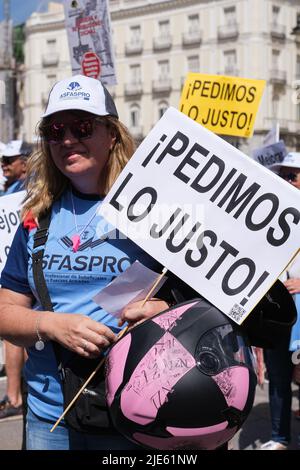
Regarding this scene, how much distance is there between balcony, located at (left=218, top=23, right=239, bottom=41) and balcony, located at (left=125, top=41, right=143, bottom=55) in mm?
6856

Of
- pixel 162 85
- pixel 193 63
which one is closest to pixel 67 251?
pixel 193 63

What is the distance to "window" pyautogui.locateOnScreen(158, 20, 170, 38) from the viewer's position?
56.6 m

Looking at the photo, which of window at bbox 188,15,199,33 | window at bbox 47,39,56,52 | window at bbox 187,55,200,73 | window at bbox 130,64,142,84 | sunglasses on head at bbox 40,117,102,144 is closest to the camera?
sunglasses on head at bbox 40,117,102,144

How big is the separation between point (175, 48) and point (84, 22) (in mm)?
49876

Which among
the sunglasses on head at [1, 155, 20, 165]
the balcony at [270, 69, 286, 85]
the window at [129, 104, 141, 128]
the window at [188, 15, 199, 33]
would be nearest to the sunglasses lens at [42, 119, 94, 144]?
the sunglasses on head at [1, 155, 20, 165]

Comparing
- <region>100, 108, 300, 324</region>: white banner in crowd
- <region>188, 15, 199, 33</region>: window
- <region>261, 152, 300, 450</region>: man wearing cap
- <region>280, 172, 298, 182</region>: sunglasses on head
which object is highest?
<region>100, 108, 300, 324</region>: white banner in crowd

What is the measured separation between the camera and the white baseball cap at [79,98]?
250 cm

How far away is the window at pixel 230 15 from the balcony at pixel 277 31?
103 inches

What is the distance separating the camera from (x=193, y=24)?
182 ft

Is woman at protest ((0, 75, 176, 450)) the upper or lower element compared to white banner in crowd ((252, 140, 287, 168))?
upper

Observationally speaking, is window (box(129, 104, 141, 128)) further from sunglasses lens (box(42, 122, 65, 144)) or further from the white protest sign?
the white protest sign

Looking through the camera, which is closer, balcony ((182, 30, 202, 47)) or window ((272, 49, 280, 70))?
window ((272, 49, 280, 70))

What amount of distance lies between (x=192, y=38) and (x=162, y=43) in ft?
8.50

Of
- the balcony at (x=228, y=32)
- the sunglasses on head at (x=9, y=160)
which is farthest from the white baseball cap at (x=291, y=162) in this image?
the balcony at (x=228, y=32)
